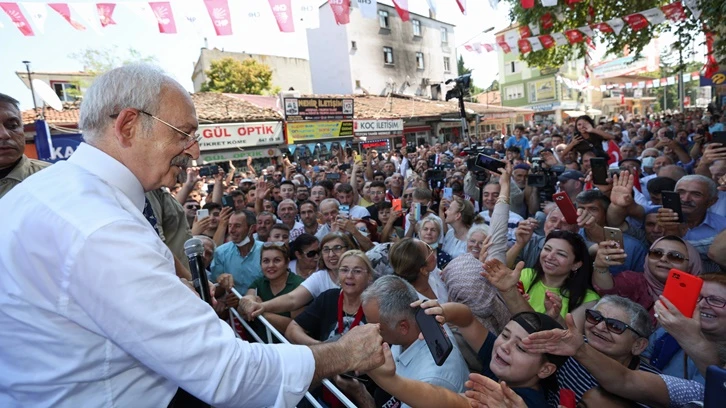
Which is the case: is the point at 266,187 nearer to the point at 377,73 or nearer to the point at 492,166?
the point at 492,166

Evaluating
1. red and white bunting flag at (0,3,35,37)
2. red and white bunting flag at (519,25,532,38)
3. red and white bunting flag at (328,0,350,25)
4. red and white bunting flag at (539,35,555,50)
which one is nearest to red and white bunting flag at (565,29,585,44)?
red and white bunting flag at (539,35,555,50)

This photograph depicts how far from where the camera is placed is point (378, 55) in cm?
3069

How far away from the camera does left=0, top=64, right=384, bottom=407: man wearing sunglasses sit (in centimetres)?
106

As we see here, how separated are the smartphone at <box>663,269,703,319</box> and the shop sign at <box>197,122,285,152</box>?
50.4 ft

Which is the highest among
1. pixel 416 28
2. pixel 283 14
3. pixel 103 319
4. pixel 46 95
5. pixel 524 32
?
pixel 416 28

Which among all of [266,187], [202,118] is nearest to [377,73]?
[202,118]

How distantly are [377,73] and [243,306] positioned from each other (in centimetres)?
2991

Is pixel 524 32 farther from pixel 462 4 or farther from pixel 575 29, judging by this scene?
pixel 462 4

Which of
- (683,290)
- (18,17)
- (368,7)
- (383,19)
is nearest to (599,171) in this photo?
(683,290)

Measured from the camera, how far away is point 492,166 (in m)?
4.40

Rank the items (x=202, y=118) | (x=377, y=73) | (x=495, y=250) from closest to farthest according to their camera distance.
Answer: (x=495, y=250) → (x=202, y=118) → (x=377, y=73)

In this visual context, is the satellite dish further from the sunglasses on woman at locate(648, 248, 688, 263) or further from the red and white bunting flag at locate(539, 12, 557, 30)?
the red and white bunting flag at locate(539, 12, 557, 30)

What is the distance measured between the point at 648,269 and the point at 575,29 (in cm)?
1109

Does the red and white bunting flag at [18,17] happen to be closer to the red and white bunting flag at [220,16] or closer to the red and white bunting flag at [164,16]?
the red and white bunting flag at [164,16]
